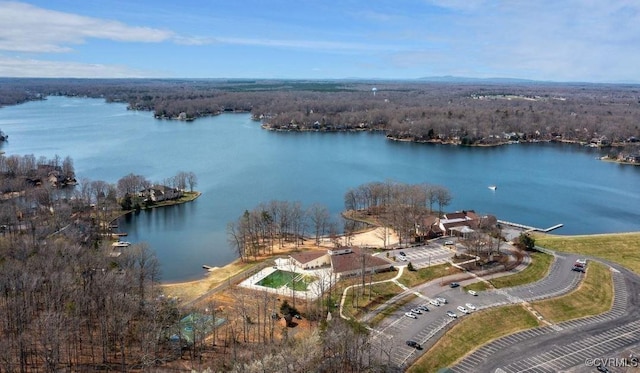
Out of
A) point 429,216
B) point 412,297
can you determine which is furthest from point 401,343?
point 429,216

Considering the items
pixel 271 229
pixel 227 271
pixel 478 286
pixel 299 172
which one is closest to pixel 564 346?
pixel 478 286

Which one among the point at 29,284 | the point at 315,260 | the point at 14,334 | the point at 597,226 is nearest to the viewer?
the point at 14,334

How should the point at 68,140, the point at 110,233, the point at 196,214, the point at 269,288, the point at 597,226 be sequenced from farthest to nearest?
the point at 68,140
the point at 196,214
the point at 597,226
the point at 110,233
the point at 269,288

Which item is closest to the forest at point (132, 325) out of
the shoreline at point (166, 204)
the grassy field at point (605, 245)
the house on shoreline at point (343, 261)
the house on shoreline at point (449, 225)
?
the house on shoreline at point (343, 261)

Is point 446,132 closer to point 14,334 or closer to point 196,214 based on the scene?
point 196,214

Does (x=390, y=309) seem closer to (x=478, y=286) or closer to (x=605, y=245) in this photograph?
(x=478, y=286)

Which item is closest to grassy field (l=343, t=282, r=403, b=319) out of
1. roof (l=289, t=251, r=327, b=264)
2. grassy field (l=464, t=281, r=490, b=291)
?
grassy field (l=464, t=281, r=490, b=291)
